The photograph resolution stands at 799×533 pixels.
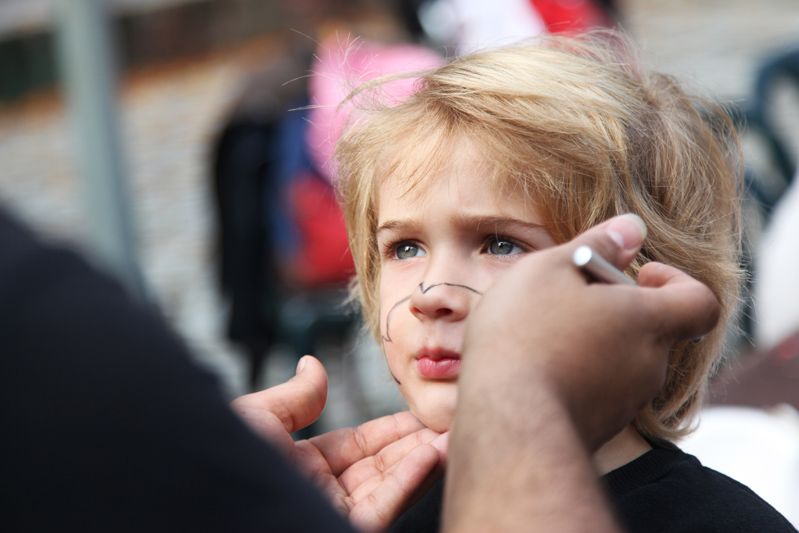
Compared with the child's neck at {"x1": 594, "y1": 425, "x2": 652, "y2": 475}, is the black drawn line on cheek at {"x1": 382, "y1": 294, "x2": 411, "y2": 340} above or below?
above

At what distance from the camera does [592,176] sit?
1.58m

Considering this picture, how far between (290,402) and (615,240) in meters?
0.54

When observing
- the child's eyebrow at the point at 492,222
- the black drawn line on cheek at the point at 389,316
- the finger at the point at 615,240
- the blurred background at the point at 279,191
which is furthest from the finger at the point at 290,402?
the blurred background at the point at 279,191

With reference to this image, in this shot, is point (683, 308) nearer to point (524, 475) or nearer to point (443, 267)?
point (524, 475)

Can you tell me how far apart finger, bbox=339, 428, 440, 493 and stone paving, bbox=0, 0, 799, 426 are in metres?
3.32

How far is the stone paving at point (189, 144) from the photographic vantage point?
245 inches

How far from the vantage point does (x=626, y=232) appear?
107cm

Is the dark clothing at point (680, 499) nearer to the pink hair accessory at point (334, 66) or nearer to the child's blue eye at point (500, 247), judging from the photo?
the child's blue eye at point (500, 247)

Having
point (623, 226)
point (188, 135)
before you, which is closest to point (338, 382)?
point (623, 226)

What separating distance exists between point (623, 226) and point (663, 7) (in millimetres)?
10850

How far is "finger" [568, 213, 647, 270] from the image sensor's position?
3.44 feet

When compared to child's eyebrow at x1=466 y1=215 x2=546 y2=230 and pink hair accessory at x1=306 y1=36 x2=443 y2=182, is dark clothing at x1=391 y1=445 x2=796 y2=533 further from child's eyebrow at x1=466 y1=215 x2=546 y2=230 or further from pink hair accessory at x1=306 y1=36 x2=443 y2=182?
pink hair accessory at x1=306 y1=36 x2=443 y2=182

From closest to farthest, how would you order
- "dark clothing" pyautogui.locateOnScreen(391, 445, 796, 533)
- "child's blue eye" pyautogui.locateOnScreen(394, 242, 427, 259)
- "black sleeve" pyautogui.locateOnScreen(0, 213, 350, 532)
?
"black sleeve" pyautogui.locateOnScreen(0, 213, 350, 532)
"dark clothing" pyautogui.locateOnScreen(391, 445, 796, 533)
"child's blue eye" pyautogui.locateOnScreen(394, 242, 427, 259)

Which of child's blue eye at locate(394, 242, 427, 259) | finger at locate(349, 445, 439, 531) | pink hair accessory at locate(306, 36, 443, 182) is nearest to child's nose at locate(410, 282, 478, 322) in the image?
child's blue eye at locate(394, 242, 427, 259)
